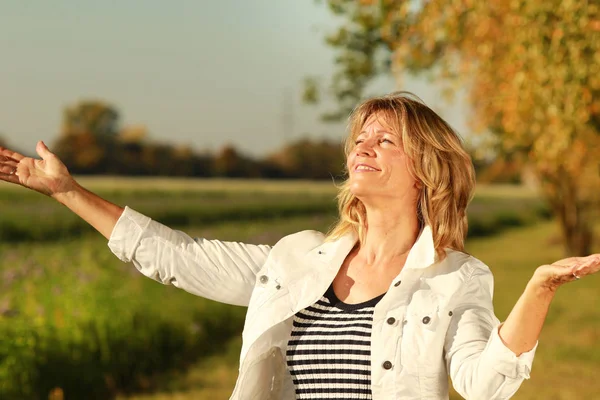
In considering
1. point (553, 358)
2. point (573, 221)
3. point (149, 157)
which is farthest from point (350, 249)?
point (149, 157)

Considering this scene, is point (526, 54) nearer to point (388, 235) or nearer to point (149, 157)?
point (388, 235)

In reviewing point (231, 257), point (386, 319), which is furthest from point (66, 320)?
point (386, 319)

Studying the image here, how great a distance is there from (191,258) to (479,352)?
48.7 inches

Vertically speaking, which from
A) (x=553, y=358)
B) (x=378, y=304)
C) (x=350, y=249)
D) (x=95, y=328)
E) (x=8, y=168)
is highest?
(x=8, y=168)

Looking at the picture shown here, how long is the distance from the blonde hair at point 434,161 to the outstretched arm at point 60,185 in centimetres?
110

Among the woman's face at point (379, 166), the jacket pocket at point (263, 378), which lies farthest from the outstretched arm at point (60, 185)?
the woman's face at point (379, 166)

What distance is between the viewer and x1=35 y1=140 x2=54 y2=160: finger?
139 inches

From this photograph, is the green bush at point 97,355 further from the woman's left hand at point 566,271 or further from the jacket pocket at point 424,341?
the woman's left hand at point 566,271

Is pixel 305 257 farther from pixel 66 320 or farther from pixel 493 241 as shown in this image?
A: pixel 493 241

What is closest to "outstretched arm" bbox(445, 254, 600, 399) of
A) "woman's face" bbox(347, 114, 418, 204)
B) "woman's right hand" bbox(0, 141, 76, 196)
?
"woman's face" bbox(347, 114, 418, 204)

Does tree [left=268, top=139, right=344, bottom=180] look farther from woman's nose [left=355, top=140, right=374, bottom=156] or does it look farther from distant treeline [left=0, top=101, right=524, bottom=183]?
woman's nose [left=355, top=140, right=374, bottom=156]

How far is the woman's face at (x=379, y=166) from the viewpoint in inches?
125

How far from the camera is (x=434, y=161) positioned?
3.18 metres

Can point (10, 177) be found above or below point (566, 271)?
above
